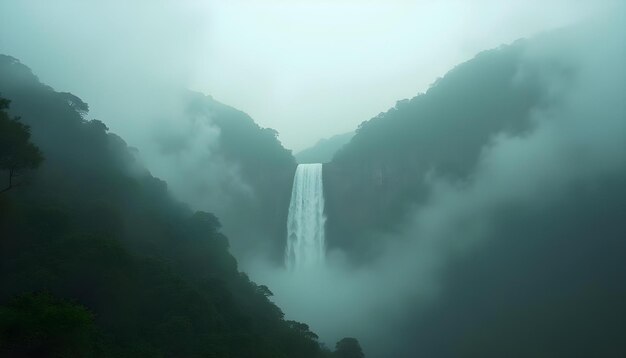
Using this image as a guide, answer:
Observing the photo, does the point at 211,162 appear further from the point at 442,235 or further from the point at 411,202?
the point at 442,235

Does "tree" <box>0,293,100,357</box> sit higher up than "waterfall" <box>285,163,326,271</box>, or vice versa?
"waterfall" <box>285,163,326,271</box>

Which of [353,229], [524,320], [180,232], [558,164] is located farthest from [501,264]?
[180,232]

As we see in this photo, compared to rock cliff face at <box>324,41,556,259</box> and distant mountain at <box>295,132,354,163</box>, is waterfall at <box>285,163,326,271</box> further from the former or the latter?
distant mountain at <box>295,132,354,163</box>

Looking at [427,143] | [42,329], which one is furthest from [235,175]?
[42,329]

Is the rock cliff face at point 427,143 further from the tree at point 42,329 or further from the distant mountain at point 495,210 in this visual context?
the tree at point 42,329

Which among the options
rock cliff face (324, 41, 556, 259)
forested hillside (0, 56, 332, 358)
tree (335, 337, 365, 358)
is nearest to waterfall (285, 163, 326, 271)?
rock cliff face (324, 41, 556, 259)

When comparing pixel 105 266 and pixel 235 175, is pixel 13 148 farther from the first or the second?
pixel 235 175
